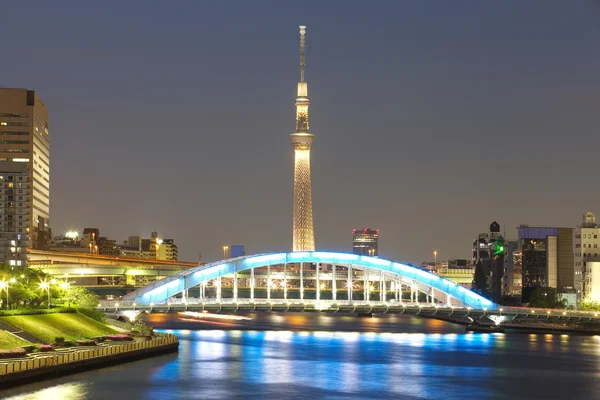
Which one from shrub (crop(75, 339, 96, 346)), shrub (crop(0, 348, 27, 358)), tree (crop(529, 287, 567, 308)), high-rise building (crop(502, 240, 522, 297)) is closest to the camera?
shrub (crop(0, 348, 27, 358))

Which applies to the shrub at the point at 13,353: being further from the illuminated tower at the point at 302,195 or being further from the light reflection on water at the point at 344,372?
the illuminated tower at the point at 302,195

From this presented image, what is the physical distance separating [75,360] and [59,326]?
11.5m

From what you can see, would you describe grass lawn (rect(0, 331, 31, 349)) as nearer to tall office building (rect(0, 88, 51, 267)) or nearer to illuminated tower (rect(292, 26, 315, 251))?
tall office building (rect(0, 88, 51, 267))

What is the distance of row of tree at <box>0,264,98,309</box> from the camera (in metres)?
76.4

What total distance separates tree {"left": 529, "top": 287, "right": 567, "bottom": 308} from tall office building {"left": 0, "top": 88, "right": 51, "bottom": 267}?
210 ft

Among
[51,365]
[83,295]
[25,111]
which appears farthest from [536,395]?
[25,111]

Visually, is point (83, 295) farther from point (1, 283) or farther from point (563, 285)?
point (563, 285)

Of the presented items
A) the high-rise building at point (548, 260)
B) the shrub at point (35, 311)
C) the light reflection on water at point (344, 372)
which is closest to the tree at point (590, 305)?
the high-rise building at point (548, 260)

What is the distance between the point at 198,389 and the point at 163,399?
156 inches

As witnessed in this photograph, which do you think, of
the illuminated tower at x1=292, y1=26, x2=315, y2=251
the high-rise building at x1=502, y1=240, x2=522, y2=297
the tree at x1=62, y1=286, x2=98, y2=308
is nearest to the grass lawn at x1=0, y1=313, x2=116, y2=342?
the tree at x1=62, y1=286, x2=98, y2=308

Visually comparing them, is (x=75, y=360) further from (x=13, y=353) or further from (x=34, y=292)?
(x=34, y=292)

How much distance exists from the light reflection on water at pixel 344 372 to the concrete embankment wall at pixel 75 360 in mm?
658

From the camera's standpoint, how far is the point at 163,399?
2141 inches

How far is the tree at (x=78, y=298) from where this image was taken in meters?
85.8
